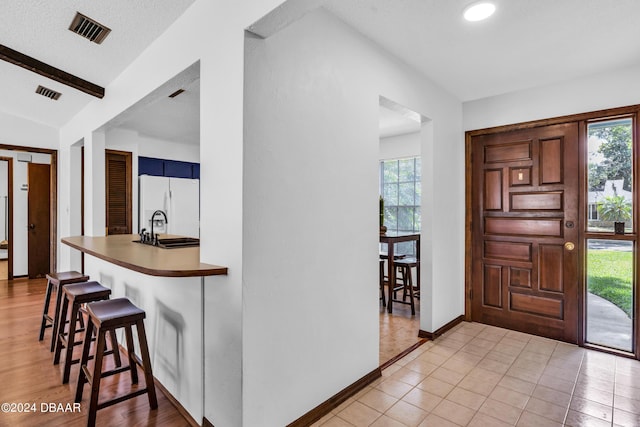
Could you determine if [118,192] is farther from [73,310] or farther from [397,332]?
[397,332]

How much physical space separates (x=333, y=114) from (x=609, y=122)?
265 centimetres

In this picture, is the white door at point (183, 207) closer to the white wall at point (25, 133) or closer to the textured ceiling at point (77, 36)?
the white wall at point (25, 133)

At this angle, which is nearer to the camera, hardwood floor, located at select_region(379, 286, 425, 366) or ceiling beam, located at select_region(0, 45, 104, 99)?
ceiling beam, located at select_region(0, 45, 104, 99)

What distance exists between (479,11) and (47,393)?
147 inches

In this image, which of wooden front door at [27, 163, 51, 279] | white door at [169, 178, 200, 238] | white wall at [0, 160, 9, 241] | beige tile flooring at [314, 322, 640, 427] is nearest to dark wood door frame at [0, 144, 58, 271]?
wooden front door at [27, 163, 51, 279]

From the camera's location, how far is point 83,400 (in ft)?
6.97

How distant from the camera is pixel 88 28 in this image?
2.38 m

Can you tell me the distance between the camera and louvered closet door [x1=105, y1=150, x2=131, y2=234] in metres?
4.94

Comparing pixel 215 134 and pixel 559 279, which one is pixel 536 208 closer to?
pixel 559 279

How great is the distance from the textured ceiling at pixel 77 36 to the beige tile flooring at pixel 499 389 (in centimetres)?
278

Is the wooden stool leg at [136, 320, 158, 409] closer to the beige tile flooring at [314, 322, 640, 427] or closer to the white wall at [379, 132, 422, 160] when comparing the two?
the beige tile flooring at [314, 322, 640, 427]

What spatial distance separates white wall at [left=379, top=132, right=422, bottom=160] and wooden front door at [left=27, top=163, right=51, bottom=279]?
18.7 ft

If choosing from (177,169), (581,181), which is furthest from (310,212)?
(177,169)

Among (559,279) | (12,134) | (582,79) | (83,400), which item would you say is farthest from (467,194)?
(12,134)
